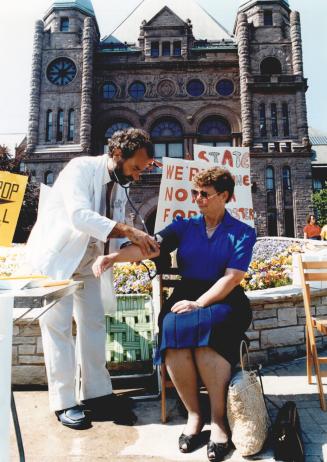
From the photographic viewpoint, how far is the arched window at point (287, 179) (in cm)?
2423

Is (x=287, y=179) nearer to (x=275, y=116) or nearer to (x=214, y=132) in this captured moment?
(x=275, y=116)

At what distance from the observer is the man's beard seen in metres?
2.85

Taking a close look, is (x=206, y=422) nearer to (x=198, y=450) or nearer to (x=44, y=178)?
(x=198, y=450)

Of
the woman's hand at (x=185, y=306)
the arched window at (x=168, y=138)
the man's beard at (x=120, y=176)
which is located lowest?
the woman's hand at (x=185, y=306)

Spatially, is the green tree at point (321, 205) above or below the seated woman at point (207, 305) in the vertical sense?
above

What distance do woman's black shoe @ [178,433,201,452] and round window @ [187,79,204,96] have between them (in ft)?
86.3

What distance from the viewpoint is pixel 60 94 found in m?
25.8

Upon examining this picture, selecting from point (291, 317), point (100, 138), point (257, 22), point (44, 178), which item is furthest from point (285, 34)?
point (291, 317)

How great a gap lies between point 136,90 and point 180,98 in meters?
3.37

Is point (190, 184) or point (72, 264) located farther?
point (190, 184)

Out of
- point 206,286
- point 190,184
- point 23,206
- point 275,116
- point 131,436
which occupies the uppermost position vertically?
point 275,116

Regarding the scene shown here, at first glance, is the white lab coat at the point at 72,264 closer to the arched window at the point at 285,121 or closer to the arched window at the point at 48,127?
the arched window at the point at 48,127

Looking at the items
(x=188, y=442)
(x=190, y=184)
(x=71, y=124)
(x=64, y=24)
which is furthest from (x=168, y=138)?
(x=188, y=442)

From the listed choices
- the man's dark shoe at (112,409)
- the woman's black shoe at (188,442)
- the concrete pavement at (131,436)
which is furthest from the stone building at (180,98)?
the woman's black shoe at (188,442)
